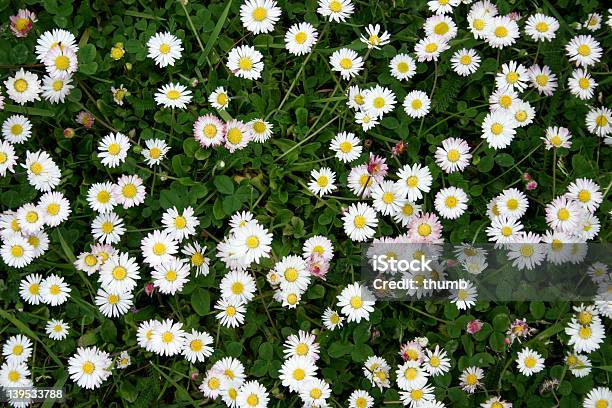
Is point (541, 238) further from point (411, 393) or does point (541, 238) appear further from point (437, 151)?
point (411, 393)

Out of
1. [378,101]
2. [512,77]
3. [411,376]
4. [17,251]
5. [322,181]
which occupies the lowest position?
[411,376]

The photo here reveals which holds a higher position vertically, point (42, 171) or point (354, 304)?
point (42, 171)

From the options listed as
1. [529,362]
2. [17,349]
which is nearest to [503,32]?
[529,362]

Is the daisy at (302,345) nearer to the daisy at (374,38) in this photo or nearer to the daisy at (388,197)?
the daisy at (388,197)

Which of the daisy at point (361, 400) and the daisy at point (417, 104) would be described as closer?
the daisy at point (361, 400)

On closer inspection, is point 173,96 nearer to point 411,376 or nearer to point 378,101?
point 378,101

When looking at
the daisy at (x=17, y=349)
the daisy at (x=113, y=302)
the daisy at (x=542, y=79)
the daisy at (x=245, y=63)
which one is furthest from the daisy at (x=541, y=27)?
the daisy at (x=17, y=349)
